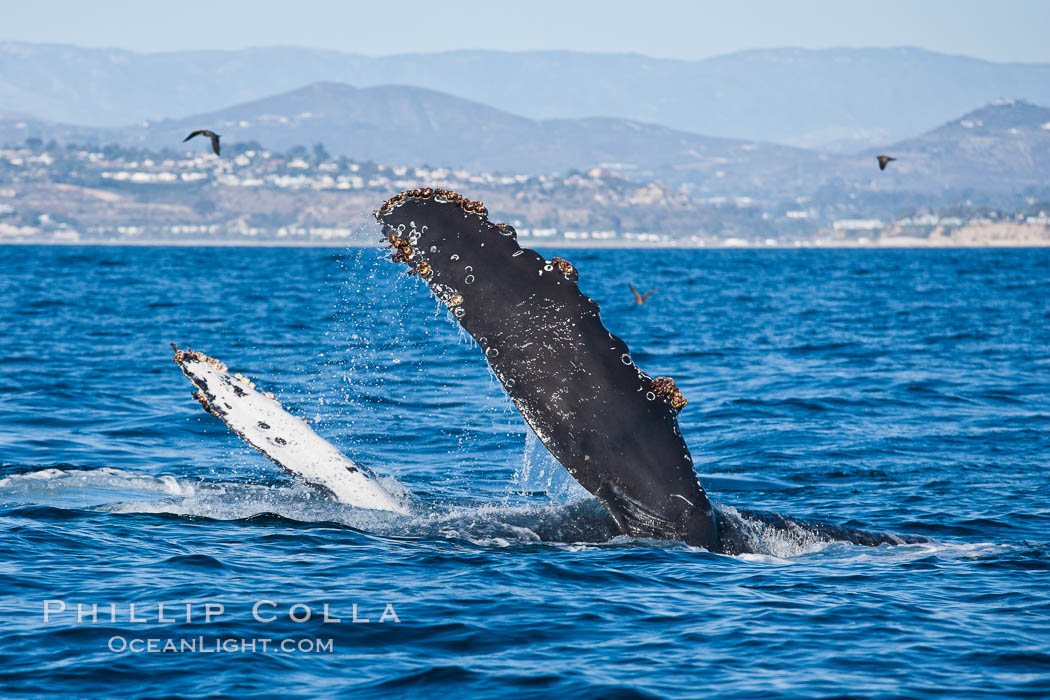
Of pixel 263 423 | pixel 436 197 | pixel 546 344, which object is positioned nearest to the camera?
pixel 546 344

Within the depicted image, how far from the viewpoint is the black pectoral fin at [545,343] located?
6.82 metres

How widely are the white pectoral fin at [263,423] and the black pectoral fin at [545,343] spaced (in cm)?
203

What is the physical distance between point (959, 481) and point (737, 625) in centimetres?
552


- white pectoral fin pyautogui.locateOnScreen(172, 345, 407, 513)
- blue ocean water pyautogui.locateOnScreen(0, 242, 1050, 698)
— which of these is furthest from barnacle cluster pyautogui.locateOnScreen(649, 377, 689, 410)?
white pectoral fin pyautogui.locateOnScreen(172, 345, 407, 513)

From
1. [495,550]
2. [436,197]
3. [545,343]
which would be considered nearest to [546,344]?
[545,343]

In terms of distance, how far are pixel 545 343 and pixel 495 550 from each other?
7.46ft

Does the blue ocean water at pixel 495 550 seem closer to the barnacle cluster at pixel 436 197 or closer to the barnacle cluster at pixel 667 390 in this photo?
the barnacle cluster at pixel 436 197

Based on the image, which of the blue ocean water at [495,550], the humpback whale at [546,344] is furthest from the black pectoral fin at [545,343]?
the blue ocean water at [495,550]

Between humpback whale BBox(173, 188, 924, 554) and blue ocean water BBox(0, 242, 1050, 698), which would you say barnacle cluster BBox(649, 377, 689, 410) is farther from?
blue ocean water BBox(0, 242, 1050, 698)

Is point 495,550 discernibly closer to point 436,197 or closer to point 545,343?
point 545,343

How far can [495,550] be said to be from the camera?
340 inches

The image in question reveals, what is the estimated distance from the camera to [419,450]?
13625 millimetres

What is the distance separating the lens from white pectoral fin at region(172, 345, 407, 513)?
8297mm

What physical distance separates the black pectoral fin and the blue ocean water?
0.91 m
